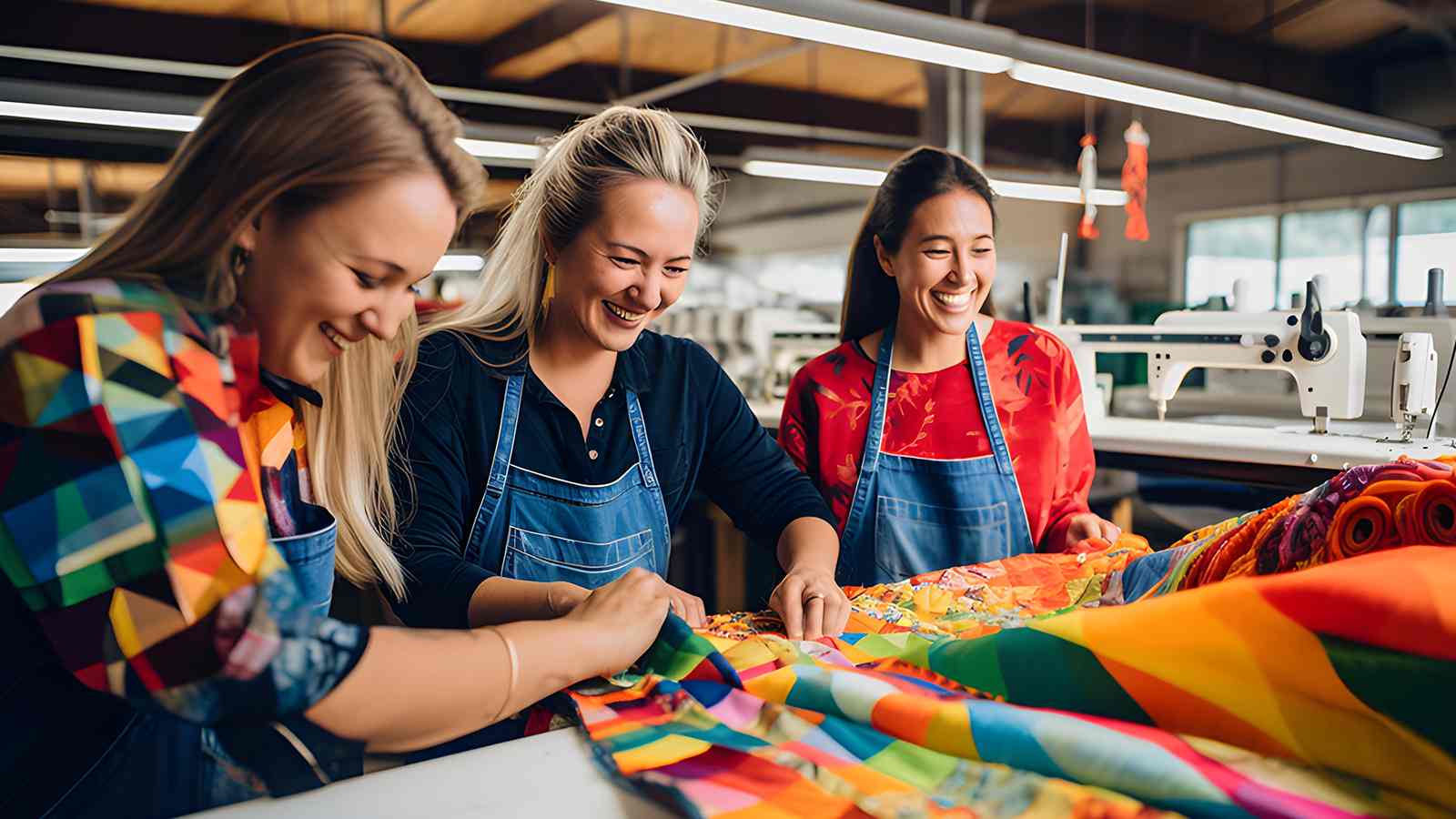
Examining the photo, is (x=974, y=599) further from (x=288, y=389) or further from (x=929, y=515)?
(x=288, y=389)

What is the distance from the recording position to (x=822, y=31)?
9.55 ft

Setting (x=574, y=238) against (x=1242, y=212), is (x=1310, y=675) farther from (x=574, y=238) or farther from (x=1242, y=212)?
(x=1242, y=212)

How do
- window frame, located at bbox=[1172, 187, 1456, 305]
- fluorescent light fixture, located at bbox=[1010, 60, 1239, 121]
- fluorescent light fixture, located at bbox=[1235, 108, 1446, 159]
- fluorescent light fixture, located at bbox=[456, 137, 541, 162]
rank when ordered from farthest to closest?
→ window frame, located at bbox=[1172, 187, 1456, 305] < fluorescent light fixture, located at bbox=[456, 137, 541, 162] < fluorescent light fixture, located at bbox=[1235, 108, 1446, 159] < fluorescent light fixture, located at bbox=[1010, 60, 1239, 121]

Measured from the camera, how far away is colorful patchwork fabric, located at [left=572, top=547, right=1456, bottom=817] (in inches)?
25.6

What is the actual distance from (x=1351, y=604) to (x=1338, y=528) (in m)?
0.26

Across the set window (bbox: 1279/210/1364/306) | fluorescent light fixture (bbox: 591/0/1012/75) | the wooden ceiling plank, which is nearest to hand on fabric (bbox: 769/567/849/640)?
fluorescent light fixture (bbox: 591/0/1012/75)

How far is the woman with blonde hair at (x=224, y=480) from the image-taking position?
641 millimetres

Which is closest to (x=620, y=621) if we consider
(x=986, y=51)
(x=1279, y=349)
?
(x=1279, y=349)

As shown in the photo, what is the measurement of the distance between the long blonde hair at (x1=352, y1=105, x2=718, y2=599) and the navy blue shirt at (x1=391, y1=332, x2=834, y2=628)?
5 cm

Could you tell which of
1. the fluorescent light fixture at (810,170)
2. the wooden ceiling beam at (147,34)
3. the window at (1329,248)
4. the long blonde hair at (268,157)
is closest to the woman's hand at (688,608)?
the long blonde hair at (268,157)

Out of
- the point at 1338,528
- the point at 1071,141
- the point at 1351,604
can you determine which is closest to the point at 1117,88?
the point at 1338,528

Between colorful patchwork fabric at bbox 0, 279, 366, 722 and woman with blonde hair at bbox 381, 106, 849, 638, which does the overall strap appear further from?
colorful patchwork fabric at bbox 0, 279, 366, 722

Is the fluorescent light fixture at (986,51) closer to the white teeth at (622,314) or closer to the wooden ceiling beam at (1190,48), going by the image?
the white teeth at (622,314)

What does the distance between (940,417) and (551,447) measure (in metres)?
0.87
